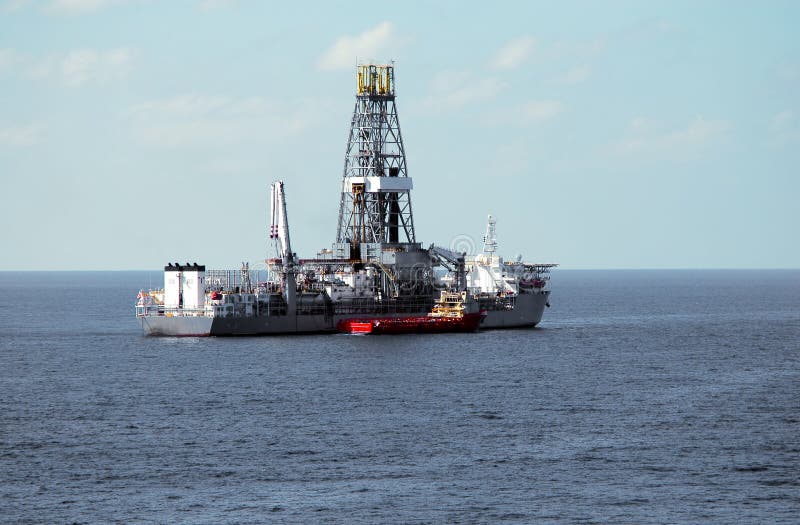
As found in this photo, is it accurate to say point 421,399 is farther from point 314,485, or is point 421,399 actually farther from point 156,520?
point 156,520

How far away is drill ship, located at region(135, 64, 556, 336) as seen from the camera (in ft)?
447

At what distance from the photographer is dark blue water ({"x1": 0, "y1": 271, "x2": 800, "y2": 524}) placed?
5775 centimetres

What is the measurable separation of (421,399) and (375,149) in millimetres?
71917

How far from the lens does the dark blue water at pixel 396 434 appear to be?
57750mm

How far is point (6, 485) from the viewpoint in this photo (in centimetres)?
6084

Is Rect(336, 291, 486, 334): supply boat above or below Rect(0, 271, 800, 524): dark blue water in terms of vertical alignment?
above

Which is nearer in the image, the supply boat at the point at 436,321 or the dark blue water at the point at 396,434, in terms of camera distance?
the dark blue water at the point at 396,434

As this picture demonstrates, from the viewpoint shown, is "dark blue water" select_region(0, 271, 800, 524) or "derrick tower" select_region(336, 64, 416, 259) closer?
"dark blue water" select_region(0, 271, 800, 524)

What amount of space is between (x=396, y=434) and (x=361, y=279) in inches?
2931

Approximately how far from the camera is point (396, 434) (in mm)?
74188

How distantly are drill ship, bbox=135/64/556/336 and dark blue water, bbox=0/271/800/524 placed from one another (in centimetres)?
954

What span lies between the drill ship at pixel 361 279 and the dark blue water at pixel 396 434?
31.3 ft

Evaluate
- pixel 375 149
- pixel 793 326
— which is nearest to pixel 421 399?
pixel 375 149

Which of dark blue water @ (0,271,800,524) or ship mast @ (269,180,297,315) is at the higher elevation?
ship mast @ (269,180,297,315)
